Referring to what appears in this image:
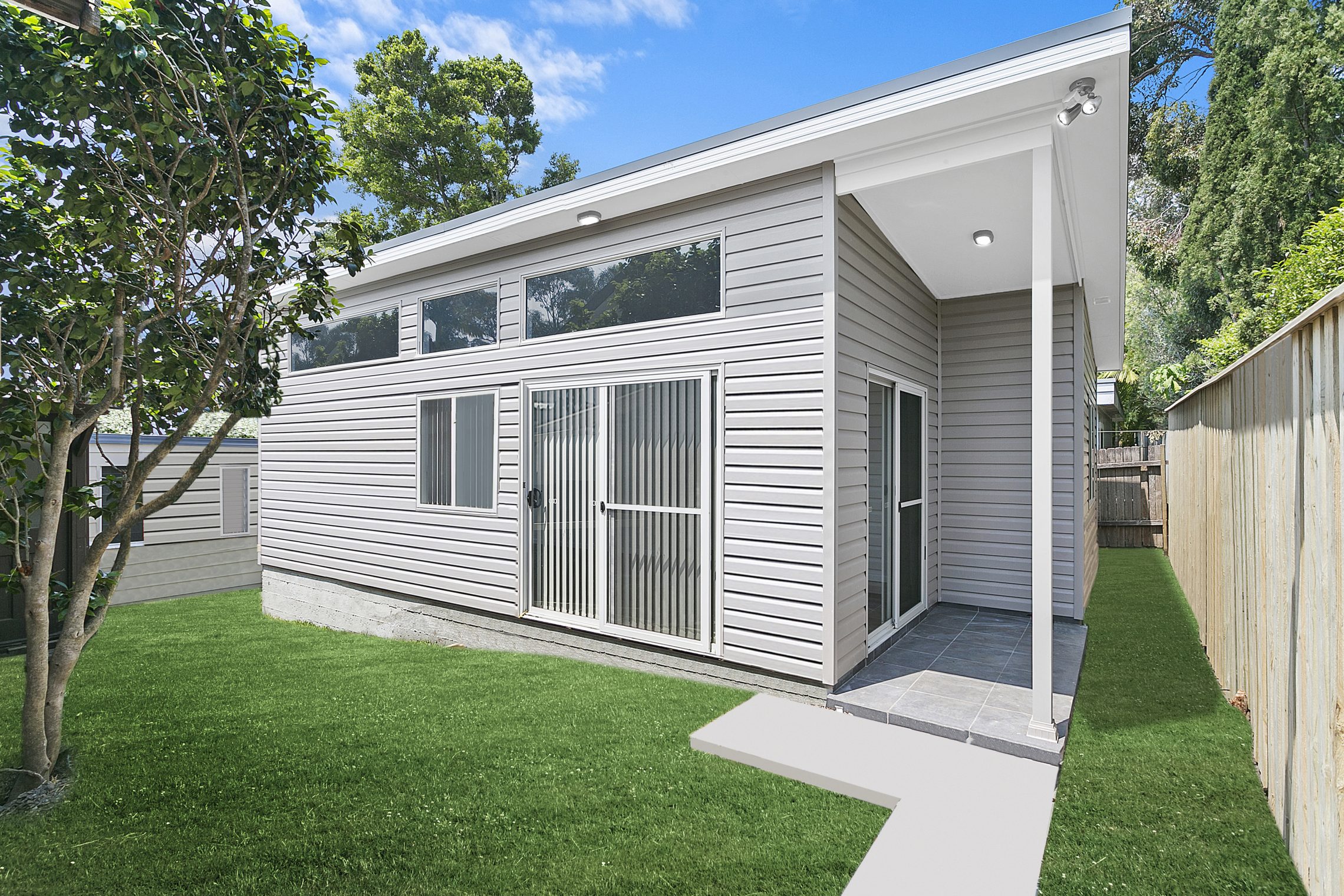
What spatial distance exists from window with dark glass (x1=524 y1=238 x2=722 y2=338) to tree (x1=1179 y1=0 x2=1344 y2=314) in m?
12.0

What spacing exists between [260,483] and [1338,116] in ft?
54.1

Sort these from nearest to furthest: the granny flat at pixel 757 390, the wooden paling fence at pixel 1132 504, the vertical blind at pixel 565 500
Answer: the granny flat at pixel 757 390 < the vertical blind at pixel 565 500 < the wooden paling fence at pixel 1132 504

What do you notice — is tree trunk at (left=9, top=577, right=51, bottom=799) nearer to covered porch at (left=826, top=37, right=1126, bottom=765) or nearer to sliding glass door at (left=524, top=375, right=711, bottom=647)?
sliding glass door at (left=524, top=375, right=711, bottom=647)

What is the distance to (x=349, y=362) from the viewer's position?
644 cm

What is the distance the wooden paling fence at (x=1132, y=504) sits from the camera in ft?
33.4

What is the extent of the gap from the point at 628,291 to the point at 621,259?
0.23 meters

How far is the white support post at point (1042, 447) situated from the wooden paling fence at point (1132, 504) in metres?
8.48

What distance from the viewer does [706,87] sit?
2738cm

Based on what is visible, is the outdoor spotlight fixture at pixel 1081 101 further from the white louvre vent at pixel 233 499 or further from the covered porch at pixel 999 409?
the white louvre vent at pixel 233 499

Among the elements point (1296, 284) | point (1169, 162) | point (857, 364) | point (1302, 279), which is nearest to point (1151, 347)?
point (1169, 162)

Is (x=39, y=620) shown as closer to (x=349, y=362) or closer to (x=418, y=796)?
(x=418, y=796)

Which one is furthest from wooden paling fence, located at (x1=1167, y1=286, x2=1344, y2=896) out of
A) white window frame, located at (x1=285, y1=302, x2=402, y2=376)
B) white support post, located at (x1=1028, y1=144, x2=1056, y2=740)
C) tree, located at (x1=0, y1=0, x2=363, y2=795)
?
white window frame, located at (x1=285, y1=302, x2=402, y2=376)

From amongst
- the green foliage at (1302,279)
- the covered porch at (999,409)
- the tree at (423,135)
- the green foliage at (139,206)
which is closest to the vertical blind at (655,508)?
the covered porch at (999,409)

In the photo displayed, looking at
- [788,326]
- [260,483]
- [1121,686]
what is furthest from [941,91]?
[260,483]
